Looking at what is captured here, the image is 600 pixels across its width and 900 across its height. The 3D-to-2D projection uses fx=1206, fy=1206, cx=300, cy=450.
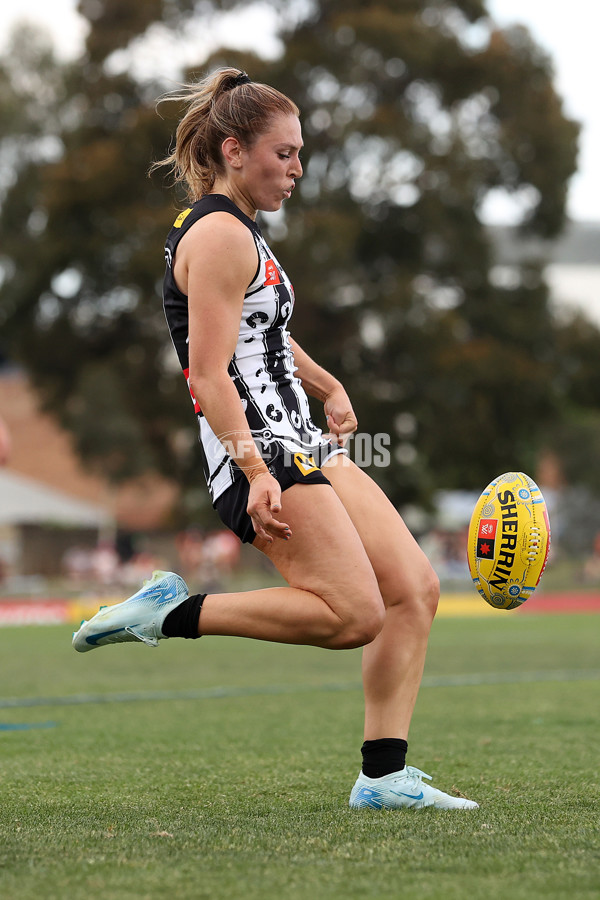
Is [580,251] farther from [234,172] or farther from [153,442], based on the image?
[234,172]

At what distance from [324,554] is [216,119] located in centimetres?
134

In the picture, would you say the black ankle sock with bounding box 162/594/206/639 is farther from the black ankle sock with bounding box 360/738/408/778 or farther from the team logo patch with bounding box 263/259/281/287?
the team logo patch with bounding box 263/259/281/287

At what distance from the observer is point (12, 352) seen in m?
29.6

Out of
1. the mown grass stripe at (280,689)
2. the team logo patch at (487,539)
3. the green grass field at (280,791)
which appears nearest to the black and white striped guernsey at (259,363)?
the team logo patch at (487,539)

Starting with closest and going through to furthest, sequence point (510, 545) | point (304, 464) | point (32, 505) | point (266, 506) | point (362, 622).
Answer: point (266, 506)
point (362, 622)
point (304, 464)
point (510, 545)
point (32, 505)

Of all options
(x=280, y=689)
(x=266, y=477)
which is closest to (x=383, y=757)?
(x=266, y=477)

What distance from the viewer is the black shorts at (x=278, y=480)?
348cm

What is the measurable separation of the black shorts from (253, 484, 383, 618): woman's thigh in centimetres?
3

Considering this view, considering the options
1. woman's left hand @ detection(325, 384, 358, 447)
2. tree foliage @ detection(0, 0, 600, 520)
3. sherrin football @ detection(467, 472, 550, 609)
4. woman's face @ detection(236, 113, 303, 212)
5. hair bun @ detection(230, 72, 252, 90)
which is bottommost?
sherrin football @ detection(467, 472, 550, 609)

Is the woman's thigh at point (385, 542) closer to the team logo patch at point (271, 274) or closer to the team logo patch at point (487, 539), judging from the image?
the team logo patch at point (487, 539)

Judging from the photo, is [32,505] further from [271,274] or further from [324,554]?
[324,554]

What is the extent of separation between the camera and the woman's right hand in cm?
330

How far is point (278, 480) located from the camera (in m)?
3.47

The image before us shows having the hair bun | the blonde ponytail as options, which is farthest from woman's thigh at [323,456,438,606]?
the hair bun
